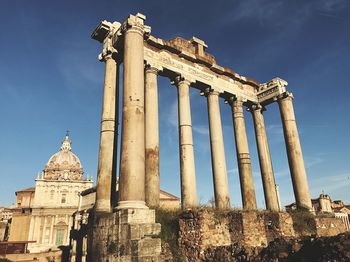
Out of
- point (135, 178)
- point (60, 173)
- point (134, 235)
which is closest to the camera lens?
point (134, 235)

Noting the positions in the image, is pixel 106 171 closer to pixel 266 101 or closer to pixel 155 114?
pixel 155 114

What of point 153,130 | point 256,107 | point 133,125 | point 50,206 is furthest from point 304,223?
point 50,206

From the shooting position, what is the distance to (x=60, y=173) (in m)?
60.2

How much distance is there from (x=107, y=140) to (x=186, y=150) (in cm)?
425

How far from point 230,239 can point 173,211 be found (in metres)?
2.35

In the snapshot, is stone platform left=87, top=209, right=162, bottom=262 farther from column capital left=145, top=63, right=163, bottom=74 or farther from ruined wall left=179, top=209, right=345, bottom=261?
column capital left=145, top=63, right=163, bottom=74

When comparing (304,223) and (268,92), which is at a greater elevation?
(268,92)

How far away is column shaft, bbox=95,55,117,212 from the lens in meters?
12.4

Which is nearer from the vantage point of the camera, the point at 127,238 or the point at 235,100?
the point at 127,238

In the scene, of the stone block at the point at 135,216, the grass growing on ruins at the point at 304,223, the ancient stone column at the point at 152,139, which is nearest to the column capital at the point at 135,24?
the ancient stone column at the point at 152,139

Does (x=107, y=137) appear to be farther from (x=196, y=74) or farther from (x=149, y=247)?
(x=196, y=74)

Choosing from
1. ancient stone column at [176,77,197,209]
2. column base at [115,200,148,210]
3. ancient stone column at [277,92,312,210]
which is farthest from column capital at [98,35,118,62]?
ancient stone column at [277,92,312,210]

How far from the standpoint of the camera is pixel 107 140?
13250mm

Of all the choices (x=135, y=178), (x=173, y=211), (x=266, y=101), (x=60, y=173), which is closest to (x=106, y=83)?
(x=135, y=178)
